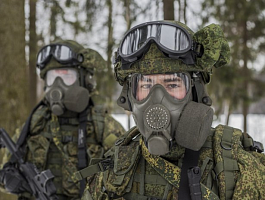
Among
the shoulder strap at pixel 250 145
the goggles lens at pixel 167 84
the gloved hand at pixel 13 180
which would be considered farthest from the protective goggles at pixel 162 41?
the gloved hand at pixel 13 180

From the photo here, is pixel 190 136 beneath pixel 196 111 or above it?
beneath

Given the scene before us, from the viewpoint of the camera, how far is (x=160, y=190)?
2277 millimetres

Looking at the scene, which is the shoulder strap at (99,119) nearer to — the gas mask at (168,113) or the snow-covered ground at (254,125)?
the gas mask at (168,113)

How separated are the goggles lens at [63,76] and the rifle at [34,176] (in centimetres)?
87

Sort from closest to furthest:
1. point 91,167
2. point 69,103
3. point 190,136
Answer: point 190,136 < point 91,167 < point 69,103

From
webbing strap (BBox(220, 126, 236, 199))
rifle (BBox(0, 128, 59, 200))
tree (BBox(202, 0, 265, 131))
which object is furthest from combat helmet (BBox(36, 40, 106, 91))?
tree (BBox(202, 0, 265, 131))

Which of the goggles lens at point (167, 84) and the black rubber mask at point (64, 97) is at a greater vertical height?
the goggles lens at point (167, 84)

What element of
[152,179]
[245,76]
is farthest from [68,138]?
[245,76]

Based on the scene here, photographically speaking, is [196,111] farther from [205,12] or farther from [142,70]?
[205,12]

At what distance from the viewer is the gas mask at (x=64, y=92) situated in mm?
3939

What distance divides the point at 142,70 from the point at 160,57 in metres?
0.15

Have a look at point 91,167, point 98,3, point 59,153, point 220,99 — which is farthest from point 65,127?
point 220,99

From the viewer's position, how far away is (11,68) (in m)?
5.06

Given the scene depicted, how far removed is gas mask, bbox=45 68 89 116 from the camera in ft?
12.9
